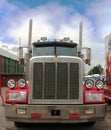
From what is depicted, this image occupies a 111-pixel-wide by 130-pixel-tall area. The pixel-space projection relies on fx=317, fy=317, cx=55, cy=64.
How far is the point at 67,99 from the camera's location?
26.7ft

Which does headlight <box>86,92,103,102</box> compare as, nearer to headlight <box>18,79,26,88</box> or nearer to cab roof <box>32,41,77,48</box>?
headlight <box>18,79,26,88</box>

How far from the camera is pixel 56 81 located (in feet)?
26.8

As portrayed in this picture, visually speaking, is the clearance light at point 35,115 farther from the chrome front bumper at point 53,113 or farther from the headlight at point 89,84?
the headlight at point 89,84

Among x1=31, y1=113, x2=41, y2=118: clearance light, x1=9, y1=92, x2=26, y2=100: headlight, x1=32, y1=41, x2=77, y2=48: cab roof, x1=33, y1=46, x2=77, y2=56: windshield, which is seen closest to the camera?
x1=31, y1=113, x2=41, y2=118: clearance light

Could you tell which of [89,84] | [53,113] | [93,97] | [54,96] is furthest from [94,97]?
[53,113]

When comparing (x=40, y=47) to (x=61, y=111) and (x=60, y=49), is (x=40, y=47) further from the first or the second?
(x=61, y=111)

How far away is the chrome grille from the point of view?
A: 815 centimetres

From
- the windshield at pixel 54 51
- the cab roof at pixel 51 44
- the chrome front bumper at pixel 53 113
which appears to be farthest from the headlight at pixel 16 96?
the cab roof at pixel 51 44

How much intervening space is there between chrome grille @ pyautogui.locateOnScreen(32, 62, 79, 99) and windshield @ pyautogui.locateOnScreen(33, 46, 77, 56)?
3.37ft

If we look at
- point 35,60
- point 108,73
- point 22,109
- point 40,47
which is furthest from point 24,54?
point 108,73

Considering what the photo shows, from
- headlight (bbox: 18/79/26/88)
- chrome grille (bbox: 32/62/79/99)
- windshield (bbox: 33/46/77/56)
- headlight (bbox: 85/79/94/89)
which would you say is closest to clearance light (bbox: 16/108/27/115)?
chrome grille (bbox: 32/62/79/99)

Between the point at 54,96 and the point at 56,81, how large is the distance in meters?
0.39

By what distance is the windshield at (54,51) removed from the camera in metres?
9.20

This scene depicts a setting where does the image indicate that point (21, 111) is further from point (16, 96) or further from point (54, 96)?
point (54, 96)
